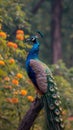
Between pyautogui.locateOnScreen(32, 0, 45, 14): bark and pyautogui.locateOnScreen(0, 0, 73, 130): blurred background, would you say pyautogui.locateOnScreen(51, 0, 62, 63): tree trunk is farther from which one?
pyautogui.locateOnScreen(0, 0, 73, 130): blurred background

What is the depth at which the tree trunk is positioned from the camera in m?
18.7

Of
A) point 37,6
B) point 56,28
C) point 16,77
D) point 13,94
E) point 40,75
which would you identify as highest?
point 37,6

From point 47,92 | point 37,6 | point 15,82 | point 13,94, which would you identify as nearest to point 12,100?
point 13,94

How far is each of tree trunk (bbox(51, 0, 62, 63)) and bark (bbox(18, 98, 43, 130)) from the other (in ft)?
36.2

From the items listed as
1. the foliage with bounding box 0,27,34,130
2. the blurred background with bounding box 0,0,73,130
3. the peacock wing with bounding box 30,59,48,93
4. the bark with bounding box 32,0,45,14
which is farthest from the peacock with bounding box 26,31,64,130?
the bark with bounding box 32,0,45,14

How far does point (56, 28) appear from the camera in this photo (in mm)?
18875

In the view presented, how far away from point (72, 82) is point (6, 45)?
2.92 meters

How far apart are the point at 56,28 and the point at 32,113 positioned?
11701 millimetres

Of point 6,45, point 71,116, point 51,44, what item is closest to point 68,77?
point 71,116

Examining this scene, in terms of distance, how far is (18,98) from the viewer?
897 centimetres

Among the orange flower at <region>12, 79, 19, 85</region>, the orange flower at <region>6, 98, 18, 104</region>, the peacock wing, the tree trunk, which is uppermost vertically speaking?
the tree trunk

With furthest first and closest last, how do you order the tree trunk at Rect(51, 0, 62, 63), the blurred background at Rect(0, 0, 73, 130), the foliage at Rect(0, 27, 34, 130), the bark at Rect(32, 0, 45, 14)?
the tree trunk at Rect(51, 0, 62, 63) < the bark at Rect(32, 0, 45, 14) < the foliage at Rect(0, 27, 34, 130) < the blurred background at Rect(0, 0, 73, 130)

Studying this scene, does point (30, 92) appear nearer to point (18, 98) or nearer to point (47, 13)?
point (18, 98)

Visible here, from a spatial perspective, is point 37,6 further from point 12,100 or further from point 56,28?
point 12,100
